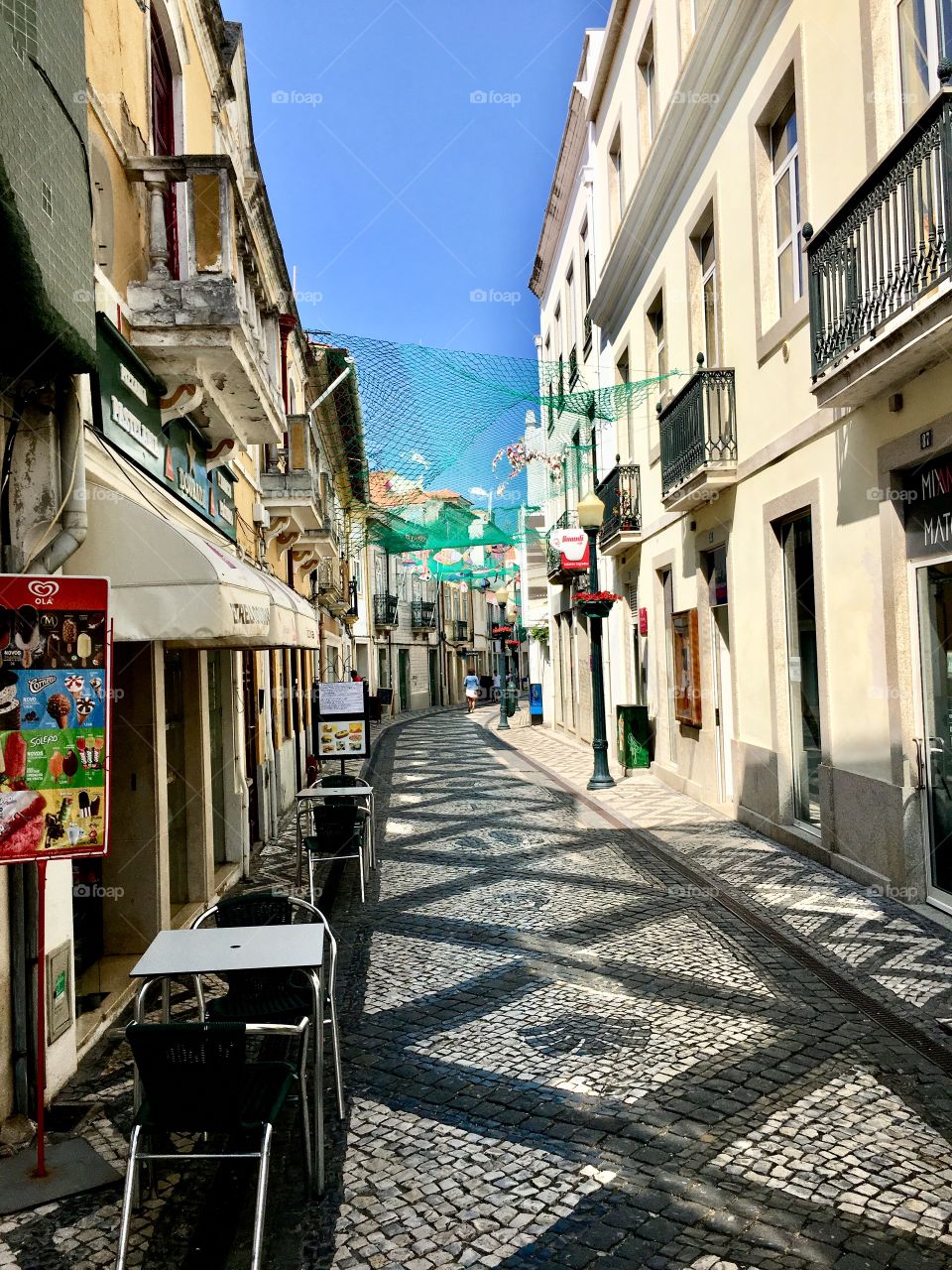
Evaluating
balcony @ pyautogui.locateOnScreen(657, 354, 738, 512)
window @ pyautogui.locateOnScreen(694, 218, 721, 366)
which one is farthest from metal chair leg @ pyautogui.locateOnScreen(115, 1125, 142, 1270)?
window @ pyautogui.locateOnScreen(694, 218, 721, 366)

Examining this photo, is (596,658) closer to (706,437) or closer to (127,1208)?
(706,437)

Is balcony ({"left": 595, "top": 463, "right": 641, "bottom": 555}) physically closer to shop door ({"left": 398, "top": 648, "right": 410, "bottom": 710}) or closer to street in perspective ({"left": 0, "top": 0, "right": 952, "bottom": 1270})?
street in perspective ({"left": 0, "top": 0, "right": 952, "bottom": 1270})

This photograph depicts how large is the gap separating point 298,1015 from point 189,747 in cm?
390

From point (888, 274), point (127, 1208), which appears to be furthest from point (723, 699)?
point (127, 1208)

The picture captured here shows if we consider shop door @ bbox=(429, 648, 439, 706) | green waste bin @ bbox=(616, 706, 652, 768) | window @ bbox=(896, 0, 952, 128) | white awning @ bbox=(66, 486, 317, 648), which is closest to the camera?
white awning @ bbox=(66, 486, 317, 648)

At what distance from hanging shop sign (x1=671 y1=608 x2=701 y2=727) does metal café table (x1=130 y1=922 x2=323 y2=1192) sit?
855 cm

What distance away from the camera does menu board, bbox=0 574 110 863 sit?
3432 mm

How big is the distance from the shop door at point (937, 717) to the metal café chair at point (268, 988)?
4188 millimetres

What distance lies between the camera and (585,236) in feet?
63.9

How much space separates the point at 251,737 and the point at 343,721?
2.01 metres

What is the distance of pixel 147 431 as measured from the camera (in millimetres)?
6281

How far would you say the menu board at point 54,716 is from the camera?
3.43 meters

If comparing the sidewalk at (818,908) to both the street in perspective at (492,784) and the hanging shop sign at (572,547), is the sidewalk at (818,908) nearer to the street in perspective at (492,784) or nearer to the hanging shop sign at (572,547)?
the street in perspective at (492,784)

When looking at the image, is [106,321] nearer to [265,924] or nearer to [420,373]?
[265,924]
